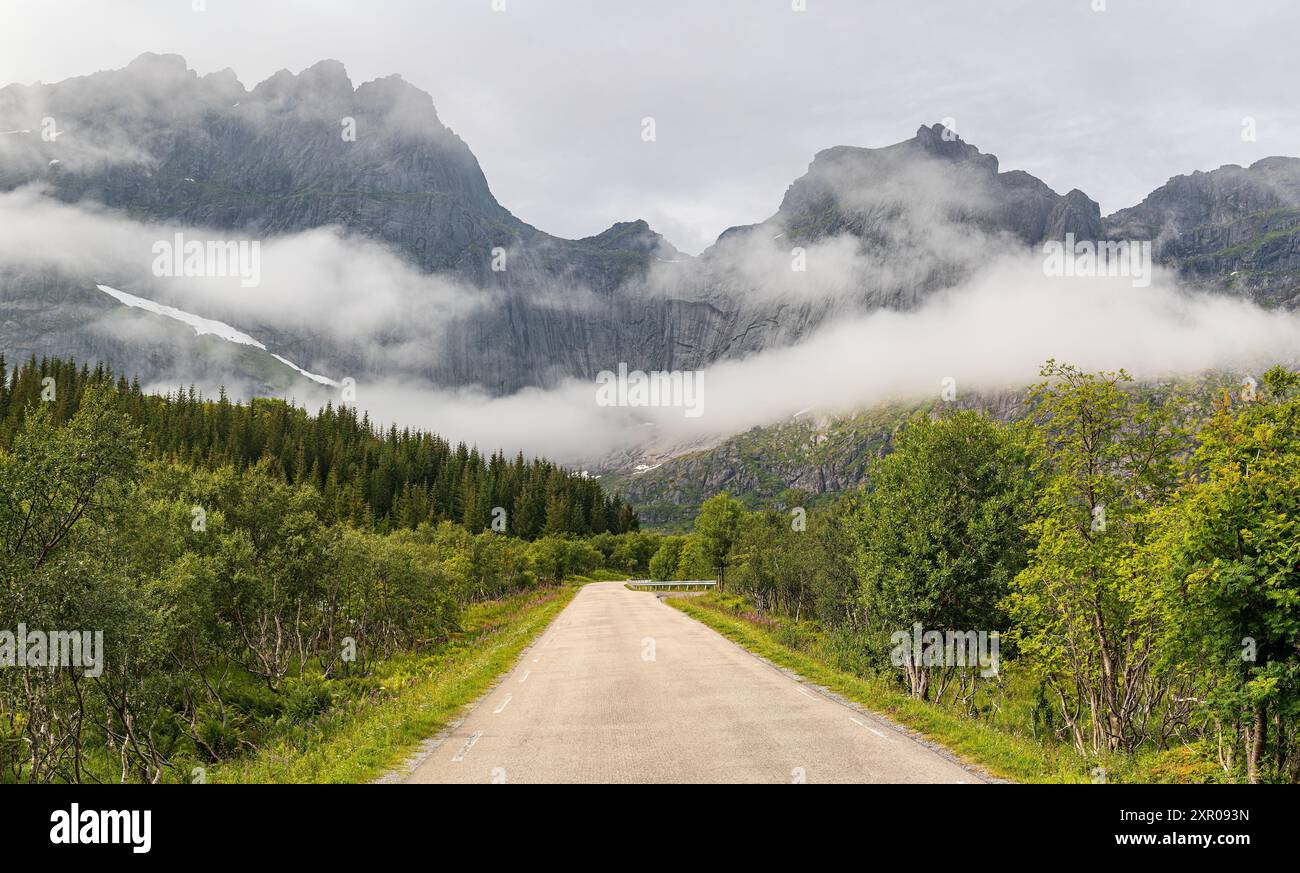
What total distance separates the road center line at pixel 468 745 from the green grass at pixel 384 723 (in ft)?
3.24

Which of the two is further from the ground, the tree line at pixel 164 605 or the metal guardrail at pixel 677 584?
the tree line at pixel 164 605

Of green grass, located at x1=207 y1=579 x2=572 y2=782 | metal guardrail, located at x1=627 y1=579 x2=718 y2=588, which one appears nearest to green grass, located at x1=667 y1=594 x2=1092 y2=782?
green grass, located at x1=207 y1=579 x2=572 y2=782

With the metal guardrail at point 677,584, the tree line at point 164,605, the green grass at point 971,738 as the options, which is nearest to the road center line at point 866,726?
the green grass at point 971,738

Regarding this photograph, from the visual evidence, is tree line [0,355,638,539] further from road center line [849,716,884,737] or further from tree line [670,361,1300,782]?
road center line [849,716,884,737]

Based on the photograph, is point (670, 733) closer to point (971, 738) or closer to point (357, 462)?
point (971, 738)

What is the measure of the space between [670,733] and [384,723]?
655cm

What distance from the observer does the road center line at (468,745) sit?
43.4ft

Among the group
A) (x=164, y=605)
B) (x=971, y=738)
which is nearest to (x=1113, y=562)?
(x=971, y=738)

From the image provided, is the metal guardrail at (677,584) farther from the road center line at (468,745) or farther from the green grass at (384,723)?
the road center line at (468,745)

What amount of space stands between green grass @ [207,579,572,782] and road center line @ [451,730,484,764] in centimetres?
99

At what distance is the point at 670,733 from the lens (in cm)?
1491

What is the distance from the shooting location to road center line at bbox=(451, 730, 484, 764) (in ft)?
43.4

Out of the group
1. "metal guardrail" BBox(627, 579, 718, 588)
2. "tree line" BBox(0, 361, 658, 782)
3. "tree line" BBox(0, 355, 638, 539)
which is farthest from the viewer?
"tree line" BBox(0, 355, 638, 539)
